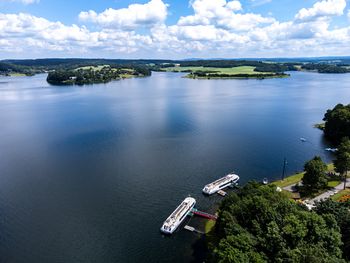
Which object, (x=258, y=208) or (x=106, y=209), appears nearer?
(x=258, y=208)

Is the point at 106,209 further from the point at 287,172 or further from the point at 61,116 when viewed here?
the point at 61,116

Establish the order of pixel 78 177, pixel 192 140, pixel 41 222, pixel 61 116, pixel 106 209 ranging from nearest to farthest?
pixel 41 222
pixel 106 209
pixel 78 177
pixel 192 140
pixel 61 116

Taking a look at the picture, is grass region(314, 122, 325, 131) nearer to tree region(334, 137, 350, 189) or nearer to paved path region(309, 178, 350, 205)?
tree region(334, 137, 350, 189)

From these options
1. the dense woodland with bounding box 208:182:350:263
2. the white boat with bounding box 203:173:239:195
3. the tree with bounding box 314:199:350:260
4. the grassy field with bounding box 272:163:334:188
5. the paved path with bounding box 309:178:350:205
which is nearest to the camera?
the dense woodland with bounding box 208:182:350:263

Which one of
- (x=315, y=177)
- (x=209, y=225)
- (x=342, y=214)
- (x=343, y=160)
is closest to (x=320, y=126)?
(x=343, y=160)

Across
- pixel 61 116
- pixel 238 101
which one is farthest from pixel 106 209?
pixel 238 101

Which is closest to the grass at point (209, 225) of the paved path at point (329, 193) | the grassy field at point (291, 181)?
the paved path at point (329, 193)

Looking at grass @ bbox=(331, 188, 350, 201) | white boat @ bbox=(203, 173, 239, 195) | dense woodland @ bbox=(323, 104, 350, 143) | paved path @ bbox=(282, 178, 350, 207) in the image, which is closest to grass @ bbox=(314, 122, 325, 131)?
dense woodland @ bbox=(323, 104, 350, 143)

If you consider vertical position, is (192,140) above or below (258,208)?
below
